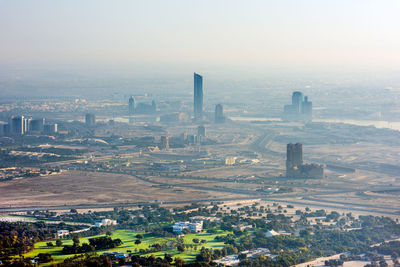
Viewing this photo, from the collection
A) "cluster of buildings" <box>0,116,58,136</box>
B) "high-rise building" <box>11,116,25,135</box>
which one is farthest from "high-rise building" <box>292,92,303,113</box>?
"high-rise building" <box>11,116,25,135</box>

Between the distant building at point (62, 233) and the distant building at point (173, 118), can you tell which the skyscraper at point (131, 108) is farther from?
the distant building at point (62, 233)

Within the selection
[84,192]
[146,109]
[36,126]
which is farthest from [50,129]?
[84,192]

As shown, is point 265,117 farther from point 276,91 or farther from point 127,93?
point 127,93

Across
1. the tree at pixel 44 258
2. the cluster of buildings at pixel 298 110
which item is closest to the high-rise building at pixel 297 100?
the cluster of buildings at pixel 298 110

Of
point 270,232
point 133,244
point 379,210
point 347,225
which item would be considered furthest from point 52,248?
point 379,210

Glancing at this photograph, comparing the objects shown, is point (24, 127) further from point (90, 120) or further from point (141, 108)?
point (141, 108)

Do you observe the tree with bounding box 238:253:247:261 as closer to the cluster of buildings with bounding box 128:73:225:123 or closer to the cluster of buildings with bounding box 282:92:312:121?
the cluster of buildings with bounding box 128:73:225:123
